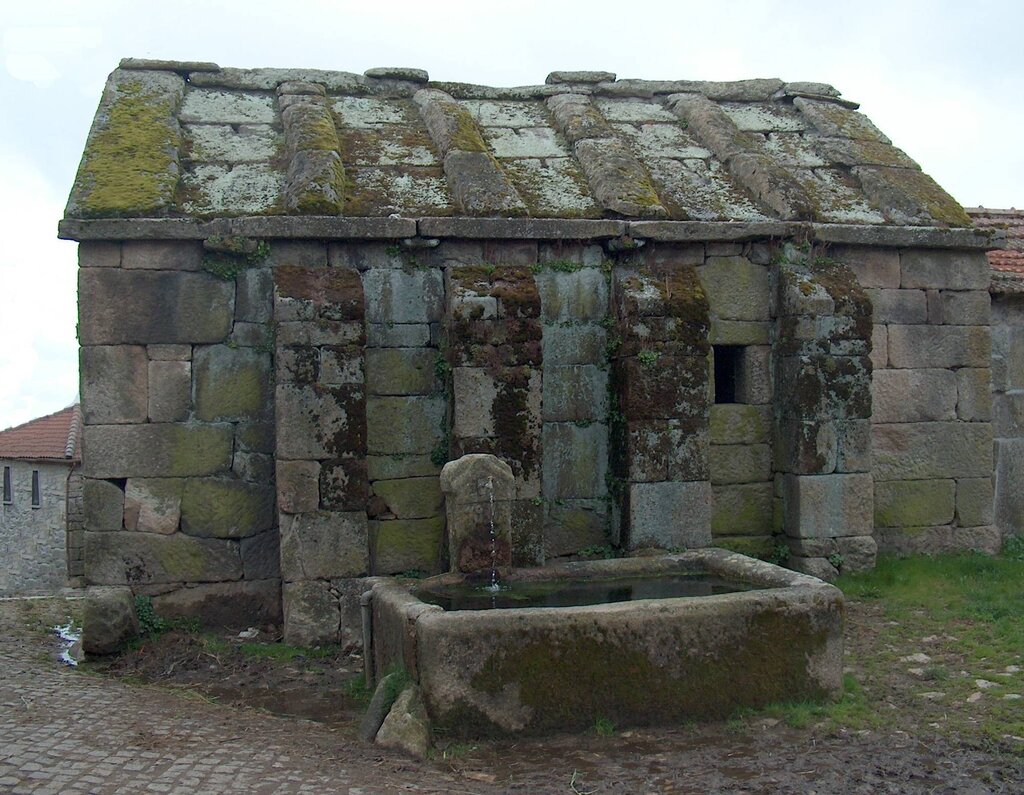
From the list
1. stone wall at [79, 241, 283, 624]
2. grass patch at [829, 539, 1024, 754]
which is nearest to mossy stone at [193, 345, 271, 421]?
stone wall at [79, 241, 283, 624]

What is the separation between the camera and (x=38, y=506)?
2411 centimetres

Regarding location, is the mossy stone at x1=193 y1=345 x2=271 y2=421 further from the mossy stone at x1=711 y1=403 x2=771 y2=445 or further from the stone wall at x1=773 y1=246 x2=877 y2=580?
the stone wall at x1=773 y1=246 x2=877 y2=580

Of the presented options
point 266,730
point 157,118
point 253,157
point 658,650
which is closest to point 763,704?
point 658,650

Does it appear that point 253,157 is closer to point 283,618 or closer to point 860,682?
point 283,618

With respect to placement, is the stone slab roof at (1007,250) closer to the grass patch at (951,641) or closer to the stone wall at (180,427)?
the grass patch at (951,641)

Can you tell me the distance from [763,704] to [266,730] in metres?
2.84

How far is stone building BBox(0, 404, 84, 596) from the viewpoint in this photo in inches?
922

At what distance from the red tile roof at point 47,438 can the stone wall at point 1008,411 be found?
18336 millimetres

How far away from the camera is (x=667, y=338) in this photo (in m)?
8.40

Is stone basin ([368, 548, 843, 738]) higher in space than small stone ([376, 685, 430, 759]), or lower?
higher

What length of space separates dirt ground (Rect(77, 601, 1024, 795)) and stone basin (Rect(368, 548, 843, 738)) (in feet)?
0.46

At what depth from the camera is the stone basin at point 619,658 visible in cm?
580

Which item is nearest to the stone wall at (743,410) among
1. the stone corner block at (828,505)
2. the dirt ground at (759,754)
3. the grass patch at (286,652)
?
the stone corner block at (828,505)

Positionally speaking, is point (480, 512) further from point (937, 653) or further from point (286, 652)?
point (937, 653)
